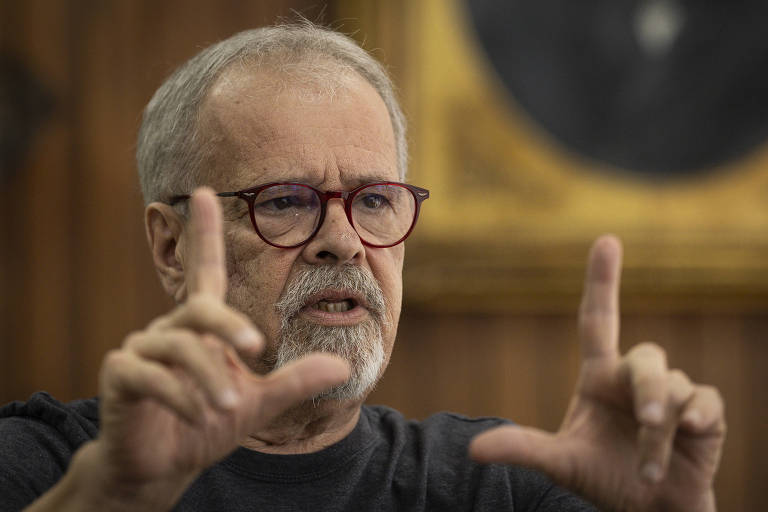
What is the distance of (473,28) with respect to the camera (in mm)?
3008

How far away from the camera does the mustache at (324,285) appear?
57.4 inches

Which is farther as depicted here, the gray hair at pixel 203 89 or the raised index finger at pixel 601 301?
the gray hair at pixel 203 89

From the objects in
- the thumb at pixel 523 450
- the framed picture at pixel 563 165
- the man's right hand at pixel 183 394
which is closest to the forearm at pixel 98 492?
the man's right hand at pixel 183 394

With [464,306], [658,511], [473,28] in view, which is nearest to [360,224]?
[658,511]

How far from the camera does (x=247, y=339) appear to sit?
92 centimetres

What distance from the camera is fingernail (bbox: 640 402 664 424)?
96 centimetres

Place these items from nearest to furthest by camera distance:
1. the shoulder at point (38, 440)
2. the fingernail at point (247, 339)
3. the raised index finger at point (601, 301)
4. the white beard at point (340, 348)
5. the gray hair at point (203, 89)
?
the fingernail at point (247, 339) → the raised index finger at point (601, 301) → the shoulder at point (38, 440) → the white beard at point (340, 348) → the gray hair at point (203, 89)

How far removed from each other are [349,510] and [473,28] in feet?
6.60

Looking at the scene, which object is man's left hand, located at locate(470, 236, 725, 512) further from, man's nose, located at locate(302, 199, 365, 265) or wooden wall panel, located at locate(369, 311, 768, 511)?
wooden wall panel, located at locate(369, 311, 768, 511)

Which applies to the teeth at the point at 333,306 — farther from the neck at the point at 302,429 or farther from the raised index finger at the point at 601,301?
the raised index finger at the point at 601,301

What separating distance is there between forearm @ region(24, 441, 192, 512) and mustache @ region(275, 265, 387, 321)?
1.50 ft

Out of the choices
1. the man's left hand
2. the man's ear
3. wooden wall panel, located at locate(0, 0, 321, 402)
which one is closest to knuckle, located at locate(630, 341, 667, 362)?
the man's left hand

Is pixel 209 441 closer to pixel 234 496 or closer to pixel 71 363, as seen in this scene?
pixel 234 496

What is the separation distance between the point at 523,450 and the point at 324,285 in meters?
0.50
